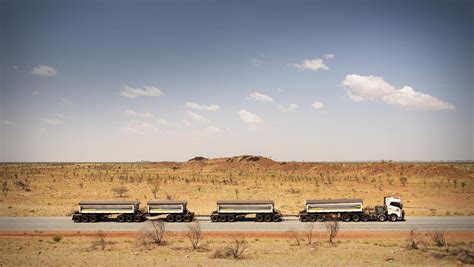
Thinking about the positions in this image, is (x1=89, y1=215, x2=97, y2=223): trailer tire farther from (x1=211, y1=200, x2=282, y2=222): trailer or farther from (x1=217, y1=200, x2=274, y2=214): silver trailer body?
(x1=217, y1=200, x2=274, y2=214): silver trailer body

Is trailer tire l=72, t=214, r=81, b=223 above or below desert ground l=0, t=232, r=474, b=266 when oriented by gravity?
above

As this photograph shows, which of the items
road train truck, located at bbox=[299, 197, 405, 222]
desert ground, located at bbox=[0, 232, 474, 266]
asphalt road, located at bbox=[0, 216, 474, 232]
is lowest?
desert ground, located at bbox=[0, 232, 474, 266]

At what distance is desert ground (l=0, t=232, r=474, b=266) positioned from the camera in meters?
20.3

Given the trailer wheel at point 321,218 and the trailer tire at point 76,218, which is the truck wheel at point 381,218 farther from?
the trailer tire at point 76,218

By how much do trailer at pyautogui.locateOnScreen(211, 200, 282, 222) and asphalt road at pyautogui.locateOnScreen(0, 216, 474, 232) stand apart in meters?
0.78

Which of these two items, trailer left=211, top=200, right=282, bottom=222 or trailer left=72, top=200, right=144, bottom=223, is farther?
trailer left=72, top=200, right=144, bottom=223

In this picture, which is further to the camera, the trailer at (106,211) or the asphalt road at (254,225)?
the trailer at (106,211)

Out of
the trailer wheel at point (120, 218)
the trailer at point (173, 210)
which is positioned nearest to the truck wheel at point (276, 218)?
the trailer at point (173, 210)

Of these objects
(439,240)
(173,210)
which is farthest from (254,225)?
(439,240)

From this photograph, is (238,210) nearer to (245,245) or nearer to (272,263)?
(245,245)

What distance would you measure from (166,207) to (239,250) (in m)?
12.7

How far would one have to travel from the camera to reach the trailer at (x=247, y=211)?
108 feet

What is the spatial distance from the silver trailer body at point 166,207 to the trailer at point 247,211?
291 centimetres

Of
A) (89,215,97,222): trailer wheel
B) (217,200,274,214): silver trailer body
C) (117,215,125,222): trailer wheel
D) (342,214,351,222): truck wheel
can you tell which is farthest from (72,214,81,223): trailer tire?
(342,214,351,222): truck wheel
